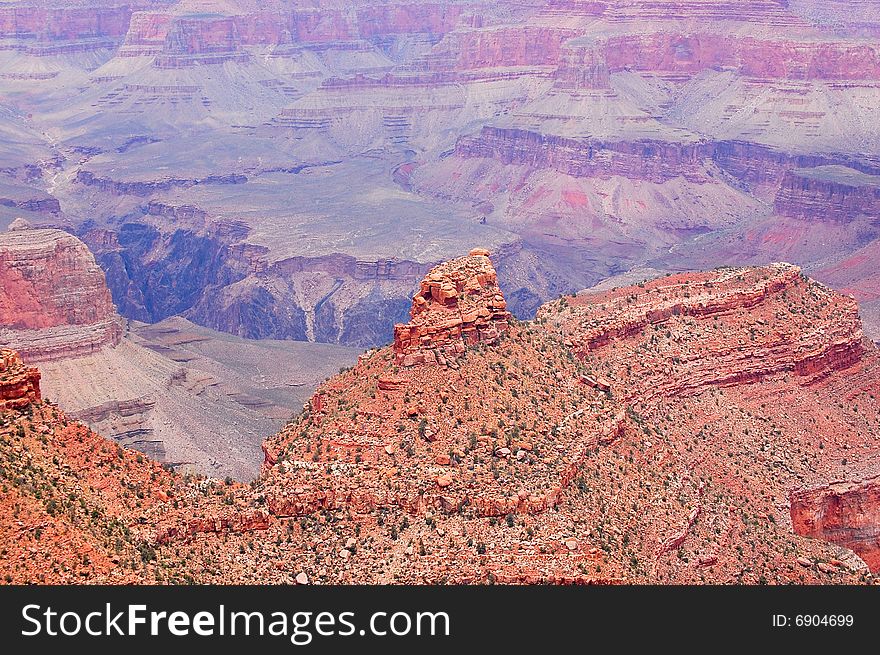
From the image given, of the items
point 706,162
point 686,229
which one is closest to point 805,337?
point 686,229

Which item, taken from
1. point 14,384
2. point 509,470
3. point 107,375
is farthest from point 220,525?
point 107,375

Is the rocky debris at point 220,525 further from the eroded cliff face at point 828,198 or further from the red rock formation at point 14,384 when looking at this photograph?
the eroded cliff face at point 828,198

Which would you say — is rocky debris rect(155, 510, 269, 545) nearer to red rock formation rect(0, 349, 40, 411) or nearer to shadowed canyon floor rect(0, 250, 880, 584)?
shadowed canyon floor rect(0, 250, 880, 584)

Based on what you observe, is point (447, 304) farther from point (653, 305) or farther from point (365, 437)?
point (653, 305)

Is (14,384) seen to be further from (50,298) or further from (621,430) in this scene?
(50,298)

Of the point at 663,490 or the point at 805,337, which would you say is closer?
the point at 663,490

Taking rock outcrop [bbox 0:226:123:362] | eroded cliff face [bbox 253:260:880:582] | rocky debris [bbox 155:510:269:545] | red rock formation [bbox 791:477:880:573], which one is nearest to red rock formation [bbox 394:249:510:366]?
eroded cliff face [bbox 253:260:880:582]
